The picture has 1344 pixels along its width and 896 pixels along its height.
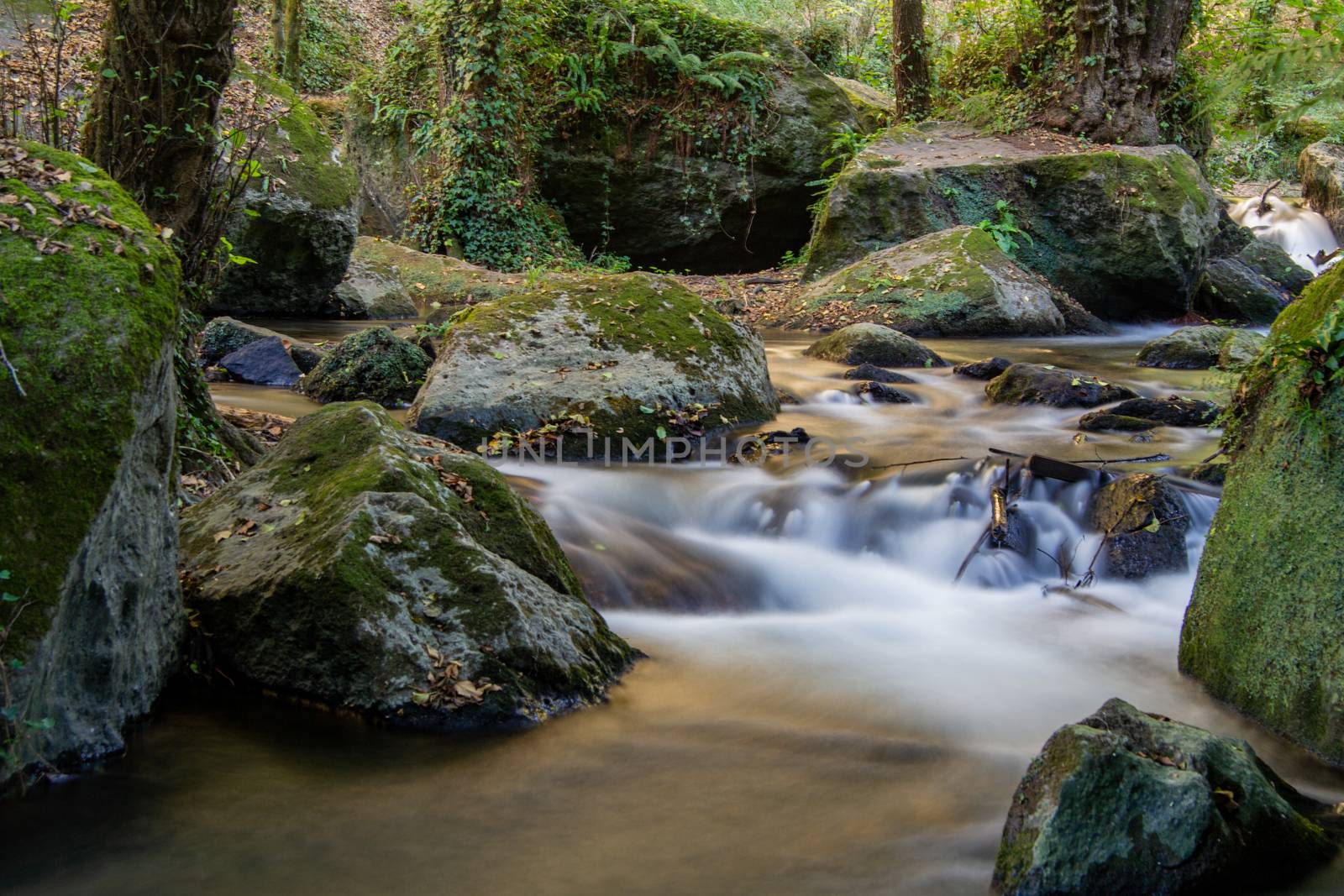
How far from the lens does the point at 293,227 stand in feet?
36.2

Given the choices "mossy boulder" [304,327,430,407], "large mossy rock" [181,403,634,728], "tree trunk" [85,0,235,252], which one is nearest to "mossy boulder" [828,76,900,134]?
"mossy boulder" [304,327,430,407]

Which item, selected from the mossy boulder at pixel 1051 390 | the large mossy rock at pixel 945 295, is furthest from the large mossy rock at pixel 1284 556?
the large mossy rock at pixel 945 295

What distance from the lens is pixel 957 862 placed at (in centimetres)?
291

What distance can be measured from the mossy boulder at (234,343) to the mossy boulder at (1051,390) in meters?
5.64

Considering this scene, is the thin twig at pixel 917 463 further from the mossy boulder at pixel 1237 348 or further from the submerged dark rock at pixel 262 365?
the submerged dark rock at pixel 262 365

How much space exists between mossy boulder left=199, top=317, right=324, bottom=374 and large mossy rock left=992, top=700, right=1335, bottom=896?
24.3 ft

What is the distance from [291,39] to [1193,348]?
18.3 meters

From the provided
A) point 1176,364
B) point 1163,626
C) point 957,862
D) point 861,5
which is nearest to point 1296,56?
point 1163,626

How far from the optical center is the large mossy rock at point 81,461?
266 centimetres

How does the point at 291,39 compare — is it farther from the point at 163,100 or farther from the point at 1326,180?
the point at 1326,180

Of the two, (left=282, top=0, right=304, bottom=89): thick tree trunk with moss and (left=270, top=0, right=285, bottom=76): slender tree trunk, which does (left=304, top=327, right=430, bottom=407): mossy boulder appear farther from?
(left=270, top=0, right=285, bottom=76): slender tree trunk

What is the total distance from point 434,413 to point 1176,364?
7.63 meters

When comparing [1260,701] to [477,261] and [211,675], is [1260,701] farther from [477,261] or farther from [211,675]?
[477,261]

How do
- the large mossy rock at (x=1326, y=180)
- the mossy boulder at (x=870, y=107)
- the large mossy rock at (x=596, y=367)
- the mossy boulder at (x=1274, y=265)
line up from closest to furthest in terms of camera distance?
the large mossy rock at (x=596, y=367) → the mossy boulder at (x=1274, y=265) → the mossy boulder at (x=870, y=107) → the large mossy rock at (x=1326, y=180)
